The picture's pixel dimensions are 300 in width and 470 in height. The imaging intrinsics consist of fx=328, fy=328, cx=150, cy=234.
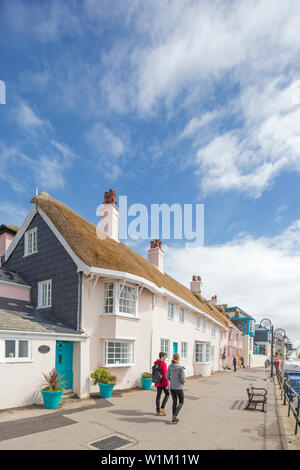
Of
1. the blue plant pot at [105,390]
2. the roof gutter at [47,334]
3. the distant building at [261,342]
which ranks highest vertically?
the roof gutter at [47,334]

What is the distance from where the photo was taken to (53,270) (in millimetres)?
14828

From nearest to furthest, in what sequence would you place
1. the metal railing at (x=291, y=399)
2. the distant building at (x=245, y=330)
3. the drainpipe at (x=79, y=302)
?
the metal railing at (x=291, y=399) < the drainpipe at (x=79, y=302) < the distant building at (x=245, y=330)

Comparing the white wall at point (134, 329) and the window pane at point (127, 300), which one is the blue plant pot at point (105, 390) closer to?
the white wall at point (134, 329)

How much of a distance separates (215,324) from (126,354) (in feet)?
64.8

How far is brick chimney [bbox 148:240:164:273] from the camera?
24.1 meters

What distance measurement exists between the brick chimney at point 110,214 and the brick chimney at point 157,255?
580 cm

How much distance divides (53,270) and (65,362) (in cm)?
419

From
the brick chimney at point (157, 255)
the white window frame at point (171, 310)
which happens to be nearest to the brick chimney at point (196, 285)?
the brick chimney at point (157, 255)

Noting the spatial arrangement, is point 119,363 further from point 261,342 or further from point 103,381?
point 261,342

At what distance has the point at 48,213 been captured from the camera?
1555 centimetres

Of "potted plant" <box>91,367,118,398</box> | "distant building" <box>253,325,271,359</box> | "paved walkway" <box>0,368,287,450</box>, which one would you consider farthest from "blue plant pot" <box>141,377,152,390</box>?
"distant building" <box>253,325,271,359</box>

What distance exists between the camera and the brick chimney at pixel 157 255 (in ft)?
79.2

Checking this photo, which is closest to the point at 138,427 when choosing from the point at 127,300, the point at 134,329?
the point at 134,329

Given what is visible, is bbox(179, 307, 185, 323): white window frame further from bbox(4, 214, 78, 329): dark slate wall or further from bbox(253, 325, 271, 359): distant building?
bbox(253, 325, 271, 359): distant building
